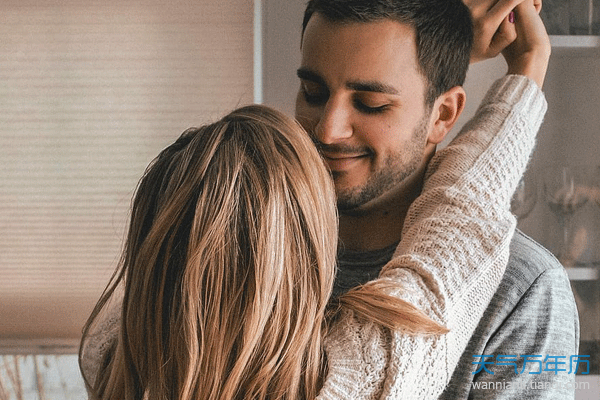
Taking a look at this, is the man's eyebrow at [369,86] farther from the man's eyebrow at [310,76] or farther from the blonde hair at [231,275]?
the blonde hair at [231,275]

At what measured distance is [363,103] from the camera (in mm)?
1162

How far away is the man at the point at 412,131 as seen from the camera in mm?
1010

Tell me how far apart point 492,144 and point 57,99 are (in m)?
1.53

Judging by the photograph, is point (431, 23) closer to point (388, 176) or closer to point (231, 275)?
point (388, 176)

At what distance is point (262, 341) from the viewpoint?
2.77 ft

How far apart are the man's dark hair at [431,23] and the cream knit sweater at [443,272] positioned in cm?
18

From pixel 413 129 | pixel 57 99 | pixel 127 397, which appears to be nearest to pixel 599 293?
pixel 413 129

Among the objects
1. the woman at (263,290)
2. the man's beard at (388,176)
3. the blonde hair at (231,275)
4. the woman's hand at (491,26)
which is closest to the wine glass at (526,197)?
the woman's hand at (491,26)

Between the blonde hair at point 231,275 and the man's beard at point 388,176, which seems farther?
the man's beard at point 388,176

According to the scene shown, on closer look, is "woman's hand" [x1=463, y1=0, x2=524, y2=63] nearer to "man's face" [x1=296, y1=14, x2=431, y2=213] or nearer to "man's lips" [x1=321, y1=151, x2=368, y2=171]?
"man's face" [x1=296, y1=14, x2=431, y2=213]

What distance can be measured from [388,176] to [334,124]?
156 mm

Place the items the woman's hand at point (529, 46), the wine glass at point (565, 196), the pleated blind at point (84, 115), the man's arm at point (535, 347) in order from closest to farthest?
1. the man's arm at point (535, 347)
2. the woman's hand at point (529, 46)
3. the wine glass at point (565, 196)
4. the pleated blind at point (84, 115)

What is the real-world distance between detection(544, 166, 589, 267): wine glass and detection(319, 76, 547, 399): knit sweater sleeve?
75cm

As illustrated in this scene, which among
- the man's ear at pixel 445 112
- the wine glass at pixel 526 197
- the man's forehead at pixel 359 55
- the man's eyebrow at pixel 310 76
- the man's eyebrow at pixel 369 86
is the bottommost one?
the wine glass at pixel 526 197
